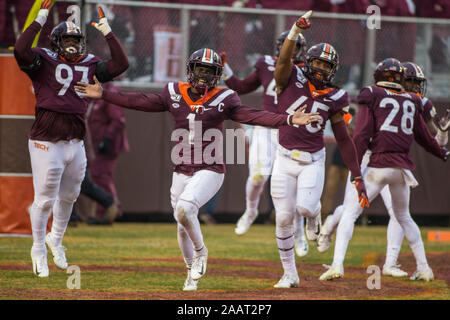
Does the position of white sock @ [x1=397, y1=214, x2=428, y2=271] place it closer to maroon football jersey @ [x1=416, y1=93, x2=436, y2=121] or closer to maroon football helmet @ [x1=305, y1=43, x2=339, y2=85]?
maroon football jersey @ [x1=416, y1=93, x2=436, y2=121]

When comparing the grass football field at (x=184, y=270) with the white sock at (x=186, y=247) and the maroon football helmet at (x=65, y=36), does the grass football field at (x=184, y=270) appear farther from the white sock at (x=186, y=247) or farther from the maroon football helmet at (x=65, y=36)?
the maroon football helmet at (x=65, y=36)

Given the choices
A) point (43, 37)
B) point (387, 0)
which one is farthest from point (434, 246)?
point (43, 37)

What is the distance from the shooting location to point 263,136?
31.9ft

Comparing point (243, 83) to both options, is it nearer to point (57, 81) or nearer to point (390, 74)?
point (390, 74)

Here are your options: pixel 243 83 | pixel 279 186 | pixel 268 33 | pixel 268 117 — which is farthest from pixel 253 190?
pixel 268 33

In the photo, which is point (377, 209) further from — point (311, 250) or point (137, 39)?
point (137, 39)

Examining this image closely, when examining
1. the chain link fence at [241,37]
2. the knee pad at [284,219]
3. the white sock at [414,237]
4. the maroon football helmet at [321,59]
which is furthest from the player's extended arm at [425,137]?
the chain link fence at [241,37]

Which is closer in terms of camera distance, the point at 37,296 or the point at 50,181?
the point at 37,296

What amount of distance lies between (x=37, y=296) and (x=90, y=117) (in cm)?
635

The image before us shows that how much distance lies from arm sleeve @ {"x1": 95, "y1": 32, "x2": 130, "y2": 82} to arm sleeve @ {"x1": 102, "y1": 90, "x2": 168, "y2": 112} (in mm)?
664

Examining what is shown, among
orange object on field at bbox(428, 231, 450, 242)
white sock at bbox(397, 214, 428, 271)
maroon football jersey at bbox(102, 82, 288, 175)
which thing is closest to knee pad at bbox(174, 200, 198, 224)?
maroon football jersey at bbox(102, 82, 288, 175)

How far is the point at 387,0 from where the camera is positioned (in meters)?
13.7

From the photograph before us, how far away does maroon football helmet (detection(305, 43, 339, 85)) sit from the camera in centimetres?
737

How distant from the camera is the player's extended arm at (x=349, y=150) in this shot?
24.5ft
